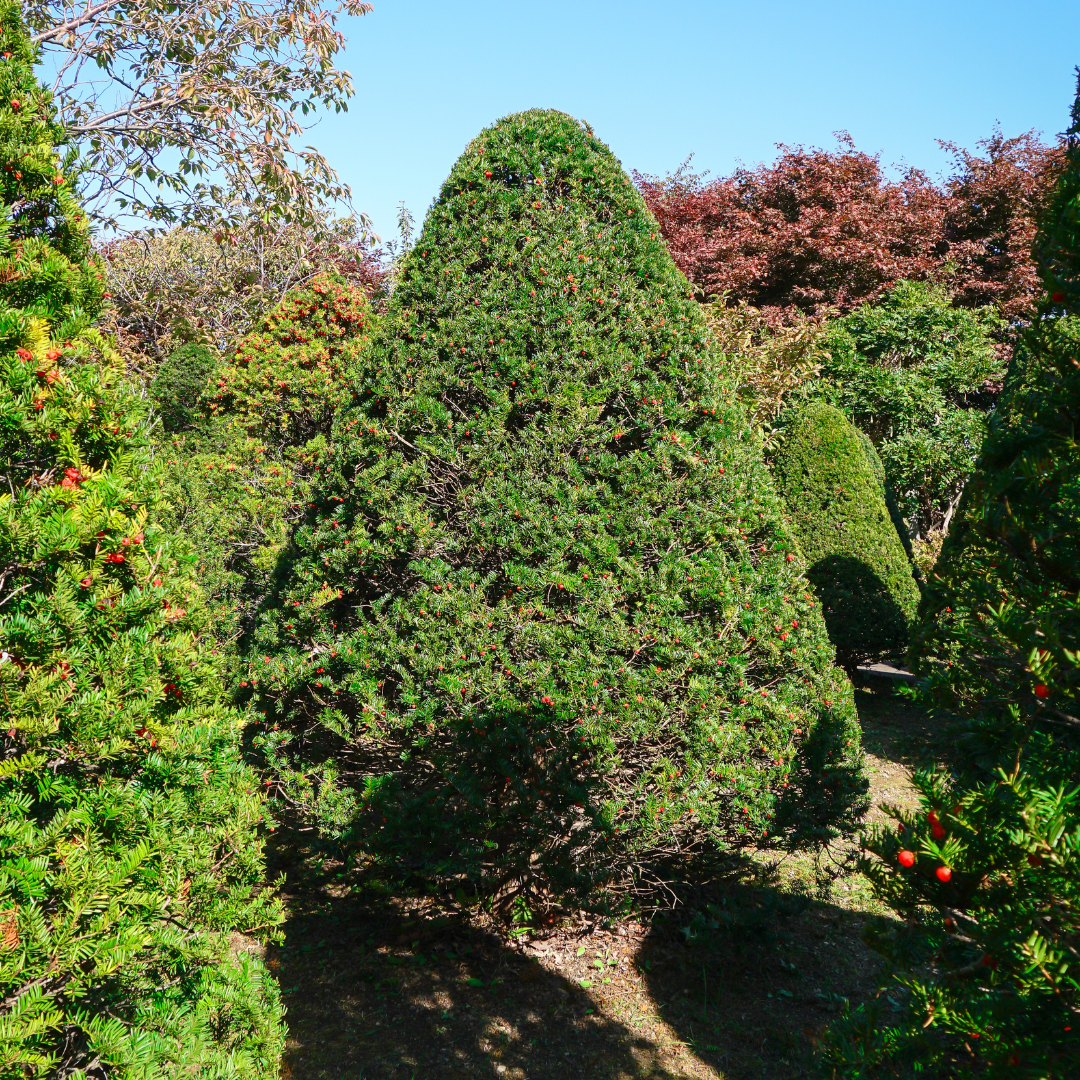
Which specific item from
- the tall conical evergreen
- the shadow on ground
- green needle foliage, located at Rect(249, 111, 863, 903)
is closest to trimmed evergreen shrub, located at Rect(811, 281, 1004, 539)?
the shadow on ground

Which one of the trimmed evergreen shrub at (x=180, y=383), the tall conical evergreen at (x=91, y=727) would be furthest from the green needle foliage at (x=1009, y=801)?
the trimmed evergreen shrub at (x=180, y=383)

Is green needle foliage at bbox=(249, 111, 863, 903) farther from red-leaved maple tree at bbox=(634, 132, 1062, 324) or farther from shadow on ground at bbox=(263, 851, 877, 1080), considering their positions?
red-leaved maple tree at bbox=(634, 132, 1062, 324)

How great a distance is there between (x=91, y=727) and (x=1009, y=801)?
219cm

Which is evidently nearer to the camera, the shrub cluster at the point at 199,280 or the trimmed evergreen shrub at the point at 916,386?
the trimmed evergreen shrub at the point at 916,386

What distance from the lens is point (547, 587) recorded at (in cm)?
370

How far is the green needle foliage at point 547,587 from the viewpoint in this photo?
11.8ft

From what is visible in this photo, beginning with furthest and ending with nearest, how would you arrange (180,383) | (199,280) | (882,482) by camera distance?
(199,280), (180,383), (882,482)

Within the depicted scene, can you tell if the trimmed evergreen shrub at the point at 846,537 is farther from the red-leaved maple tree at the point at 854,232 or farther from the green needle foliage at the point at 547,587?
the red-leaved maple tree at the point at 854,232

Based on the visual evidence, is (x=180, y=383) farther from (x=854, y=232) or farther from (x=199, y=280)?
(x=854, y=232)

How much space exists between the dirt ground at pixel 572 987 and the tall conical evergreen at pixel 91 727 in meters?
1.82

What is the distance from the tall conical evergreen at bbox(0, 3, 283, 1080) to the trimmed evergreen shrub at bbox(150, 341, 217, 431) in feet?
42.1

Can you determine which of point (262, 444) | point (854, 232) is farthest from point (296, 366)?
point (854, 232)

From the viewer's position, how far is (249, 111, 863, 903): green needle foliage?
361 centimetres

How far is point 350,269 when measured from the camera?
2477cm
